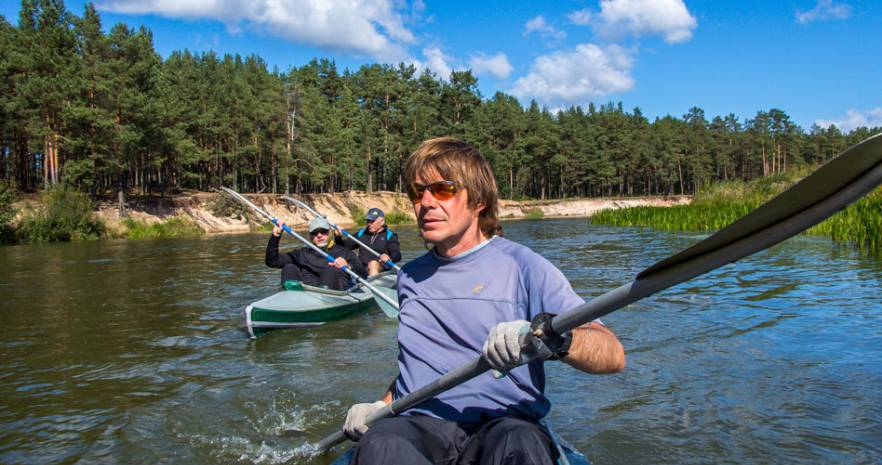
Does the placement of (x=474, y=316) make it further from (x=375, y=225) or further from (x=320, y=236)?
(x=375, y=225)

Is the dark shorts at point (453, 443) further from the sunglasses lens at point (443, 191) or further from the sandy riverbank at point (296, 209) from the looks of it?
the sandy riverbank at point (296, 209)

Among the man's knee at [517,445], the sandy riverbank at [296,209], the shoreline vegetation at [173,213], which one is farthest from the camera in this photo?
the sandy riverbank at [296,209]

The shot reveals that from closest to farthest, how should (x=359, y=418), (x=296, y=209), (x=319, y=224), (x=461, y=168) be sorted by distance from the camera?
(x=461, y=168), (x=359, y=418), (x=319, y=224), (x=296, y=209)

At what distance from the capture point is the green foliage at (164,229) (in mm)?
37269

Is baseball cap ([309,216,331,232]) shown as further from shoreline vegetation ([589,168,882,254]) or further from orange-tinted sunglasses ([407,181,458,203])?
shoreline vegetation ([589,168,882,254])

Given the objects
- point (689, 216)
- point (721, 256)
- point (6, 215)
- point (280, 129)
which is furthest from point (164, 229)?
point (721, 256)

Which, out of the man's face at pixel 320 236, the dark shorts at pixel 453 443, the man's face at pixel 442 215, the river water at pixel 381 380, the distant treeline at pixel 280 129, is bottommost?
the river water at pixel 381 380

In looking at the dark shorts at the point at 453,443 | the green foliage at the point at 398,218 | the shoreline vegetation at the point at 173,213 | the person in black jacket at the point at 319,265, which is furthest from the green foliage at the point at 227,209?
the dark shorts at the point at 453,443

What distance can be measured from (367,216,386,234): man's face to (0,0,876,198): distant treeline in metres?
33.5

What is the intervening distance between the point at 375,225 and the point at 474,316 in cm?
859

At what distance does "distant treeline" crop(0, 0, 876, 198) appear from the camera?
130 ft

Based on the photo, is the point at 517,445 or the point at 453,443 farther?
the point at 453,443

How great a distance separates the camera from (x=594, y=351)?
2.16m

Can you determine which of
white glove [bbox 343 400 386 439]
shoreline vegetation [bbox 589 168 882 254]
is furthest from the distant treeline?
white glove [bbox 343 400 386 439]
